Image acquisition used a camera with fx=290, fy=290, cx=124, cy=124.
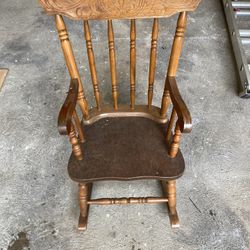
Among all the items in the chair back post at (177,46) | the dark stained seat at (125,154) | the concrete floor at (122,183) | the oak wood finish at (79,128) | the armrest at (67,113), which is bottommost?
the concrete floor at (122,183)

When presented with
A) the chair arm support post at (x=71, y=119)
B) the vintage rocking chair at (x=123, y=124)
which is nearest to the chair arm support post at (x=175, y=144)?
the vintage rocking chair at (x=123, y=124)

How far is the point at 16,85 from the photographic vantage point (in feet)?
7.36

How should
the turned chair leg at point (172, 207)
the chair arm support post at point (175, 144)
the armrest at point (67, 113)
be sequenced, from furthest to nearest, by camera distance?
the turned chair leg at point (172, 207) → the chair arm support post at point (175, 144) → the armrest at point (67, 113)

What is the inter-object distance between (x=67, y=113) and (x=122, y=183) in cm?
77

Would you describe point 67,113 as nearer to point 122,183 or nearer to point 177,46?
point 177,46

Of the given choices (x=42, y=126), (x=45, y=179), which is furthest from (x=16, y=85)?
(x=45, y=179)

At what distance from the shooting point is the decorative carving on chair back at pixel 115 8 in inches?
42.5

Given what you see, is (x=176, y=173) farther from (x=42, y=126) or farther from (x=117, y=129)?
(x=42, y=126)

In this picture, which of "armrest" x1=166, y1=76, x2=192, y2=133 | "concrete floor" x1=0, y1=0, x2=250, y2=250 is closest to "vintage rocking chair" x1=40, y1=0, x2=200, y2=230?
"armrest" x1=166, y1=76, x2=192, y2=133

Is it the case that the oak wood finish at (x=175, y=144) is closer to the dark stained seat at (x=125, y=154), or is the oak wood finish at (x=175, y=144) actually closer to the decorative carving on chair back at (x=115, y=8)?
the dark stained seat at (x=125, y=154)

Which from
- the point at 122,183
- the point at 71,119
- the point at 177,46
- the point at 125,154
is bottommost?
the point at 122,183

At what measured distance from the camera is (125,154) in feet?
4.34

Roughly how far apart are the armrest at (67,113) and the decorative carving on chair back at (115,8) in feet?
0.98

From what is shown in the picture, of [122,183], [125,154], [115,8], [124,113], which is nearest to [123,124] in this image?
[124,113]
